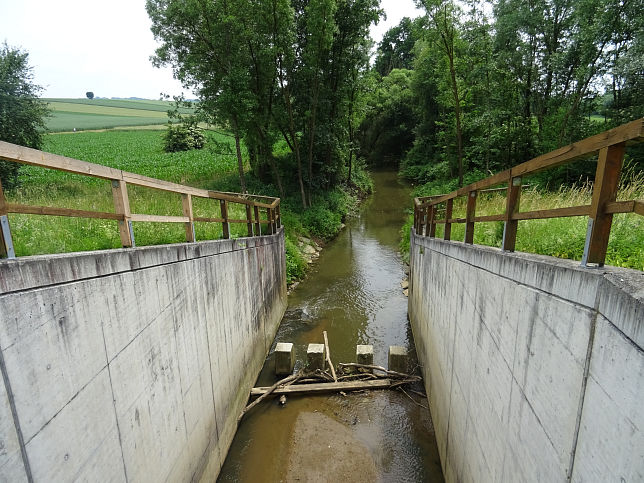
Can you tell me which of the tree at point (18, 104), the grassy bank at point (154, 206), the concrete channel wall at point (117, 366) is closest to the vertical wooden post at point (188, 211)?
the concrete channel wall at point (117, 366)

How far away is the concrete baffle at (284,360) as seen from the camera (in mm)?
7438

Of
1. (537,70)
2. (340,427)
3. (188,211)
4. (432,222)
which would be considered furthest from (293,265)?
(537,70)

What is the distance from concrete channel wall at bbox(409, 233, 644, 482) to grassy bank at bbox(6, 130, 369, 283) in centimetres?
459

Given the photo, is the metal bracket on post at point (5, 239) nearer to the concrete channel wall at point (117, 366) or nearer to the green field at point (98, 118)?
the concrete channel wall at point (117, 366)

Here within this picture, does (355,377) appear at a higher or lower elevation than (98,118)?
lower

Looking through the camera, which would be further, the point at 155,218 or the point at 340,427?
the point at 340,427

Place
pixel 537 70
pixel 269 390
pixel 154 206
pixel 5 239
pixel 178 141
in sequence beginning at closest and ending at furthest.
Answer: pixel 5 239 < pixel 269 390 < pixel 154 206 < pixel 537 70 < pixel 178 141

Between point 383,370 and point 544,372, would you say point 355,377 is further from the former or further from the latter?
point 544,372

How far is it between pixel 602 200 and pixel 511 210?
1303 millimetres

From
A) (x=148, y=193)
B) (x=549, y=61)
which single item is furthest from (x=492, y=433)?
(x=549, y=61)

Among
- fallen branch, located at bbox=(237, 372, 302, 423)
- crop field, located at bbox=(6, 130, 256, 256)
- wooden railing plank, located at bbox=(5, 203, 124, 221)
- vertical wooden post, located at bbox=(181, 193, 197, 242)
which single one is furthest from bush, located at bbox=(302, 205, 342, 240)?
wooden railing plank, located at bbox=(5, 203, 124, 221)

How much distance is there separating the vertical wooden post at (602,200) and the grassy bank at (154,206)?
4768 mm

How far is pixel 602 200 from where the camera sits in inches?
77.2

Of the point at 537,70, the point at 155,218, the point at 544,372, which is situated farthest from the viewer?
the point at 537,70
